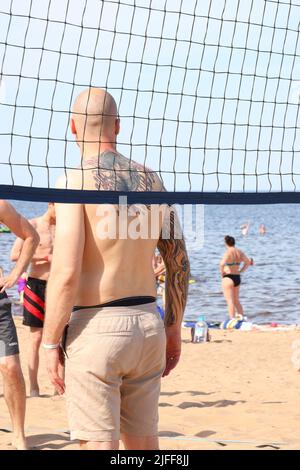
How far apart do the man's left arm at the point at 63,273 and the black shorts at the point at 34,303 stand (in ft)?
12.7

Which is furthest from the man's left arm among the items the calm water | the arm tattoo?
the calm water

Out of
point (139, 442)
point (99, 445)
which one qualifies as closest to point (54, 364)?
point (99, 445)

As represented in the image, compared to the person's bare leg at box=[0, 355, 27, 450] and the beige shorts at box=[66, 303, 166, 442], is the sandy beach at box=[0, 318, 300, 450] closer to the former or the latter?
the person's bare leg at box=[0, 355, 27, 450]

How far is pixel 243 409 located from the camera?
7523 millimetres

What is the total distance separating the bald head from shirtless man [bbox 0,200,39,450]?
212cm

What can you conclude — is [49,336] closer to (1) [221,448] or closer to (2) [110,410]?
(2) [110,410]

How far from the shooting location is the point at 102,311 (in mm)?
3533

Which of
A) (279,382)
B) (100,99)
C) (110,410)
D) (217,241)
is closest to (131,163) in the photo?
(100,99)

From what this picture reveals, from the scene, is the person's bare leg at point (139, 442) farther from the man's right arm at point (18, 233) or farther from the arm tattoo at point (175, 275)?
the man's right arm at point (18, 233)

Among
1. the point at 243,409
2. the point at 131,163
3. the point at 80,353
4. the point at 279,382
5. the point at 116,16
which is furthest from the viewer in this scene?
the point at 279,382

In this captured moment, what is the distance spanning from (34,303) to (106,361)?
163 inches

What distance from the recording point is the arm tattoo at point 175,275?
13.0 ft

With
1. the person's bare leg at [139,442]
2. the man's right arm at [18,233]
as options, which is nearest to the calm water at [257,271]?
the man's right arm at [18,233]

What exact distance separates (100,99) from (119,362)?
3.48 feet
